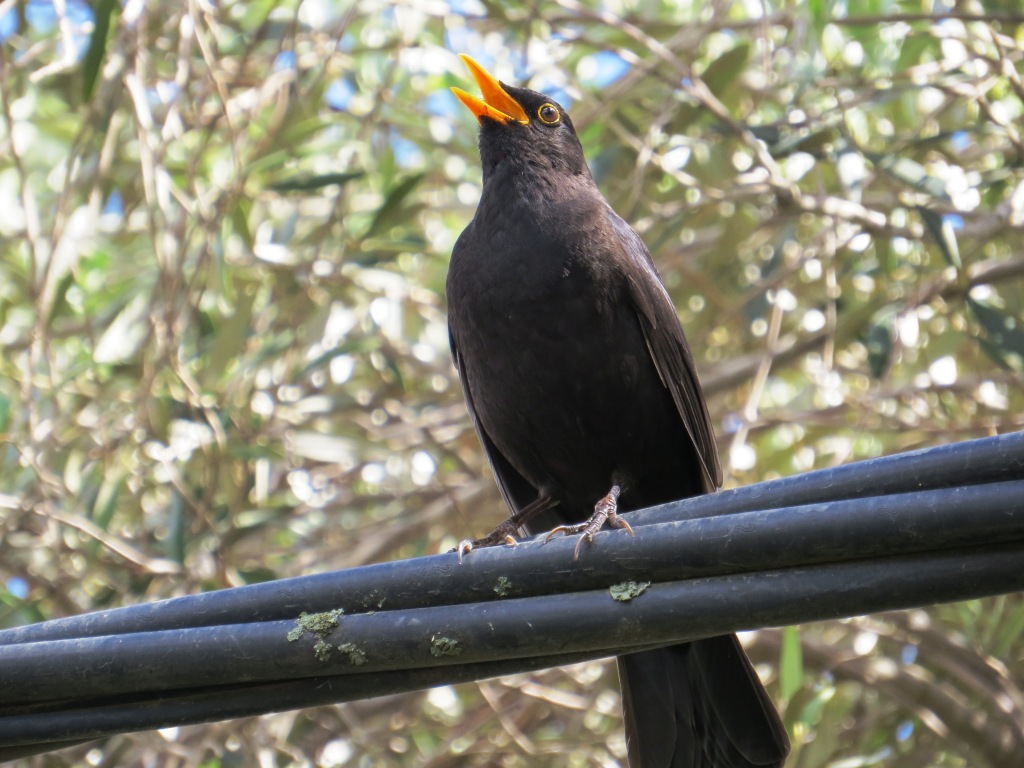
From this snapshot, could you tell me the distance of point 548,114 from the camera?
4.76 meters

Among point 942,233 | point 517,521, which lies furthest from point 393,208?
point 942,233

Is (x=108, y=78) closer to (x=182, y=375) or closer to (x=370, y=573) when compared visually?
(x=182, y=375)

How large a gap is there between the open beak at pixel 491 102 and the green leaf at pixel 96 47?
1.25m

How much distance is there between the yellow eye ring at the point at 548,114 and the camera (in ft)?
15.5

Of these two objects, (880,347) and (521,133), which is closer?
(521,133)

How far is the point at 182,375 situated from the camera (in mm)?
4738

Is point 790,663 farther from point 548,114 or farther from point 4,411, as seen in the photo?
point 4,411

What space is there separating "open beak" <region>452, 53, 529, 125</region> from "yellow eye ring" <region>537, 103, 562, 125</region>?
0.06m

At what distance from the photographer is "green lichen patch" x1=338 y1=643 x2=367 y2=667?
225 cm

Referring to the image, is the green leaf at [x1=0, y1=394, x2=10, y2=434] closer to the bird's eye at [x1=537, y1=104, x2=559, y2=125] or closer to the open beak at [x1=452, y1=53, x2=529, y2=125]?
the open beak at [x1=452, y1=53, x2=529, y2=125]

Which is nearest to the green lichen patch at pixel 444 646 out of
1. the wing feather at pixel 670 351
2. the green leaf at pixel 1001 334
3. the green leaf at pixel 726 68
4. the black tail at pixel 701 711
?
the black tail at pixel 701 711

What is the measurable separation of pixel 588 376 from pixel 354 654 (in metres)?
1.73

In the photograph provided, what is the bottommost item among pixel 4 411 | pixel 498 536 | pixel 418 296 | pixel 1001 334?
pixel 418 296

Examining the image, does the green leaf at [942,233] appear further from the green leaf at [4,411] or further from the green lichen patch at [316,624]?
the green leaf at [4,411]
